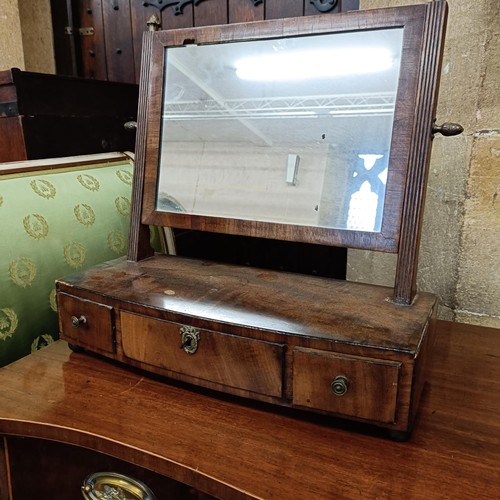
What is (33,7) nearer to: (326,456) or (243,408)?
(243,408)

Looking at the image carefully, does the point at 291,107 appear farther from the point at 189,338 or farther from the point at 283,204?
the point at 189,338

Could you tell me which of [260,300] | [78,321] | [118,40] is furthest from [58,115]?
[260,300]

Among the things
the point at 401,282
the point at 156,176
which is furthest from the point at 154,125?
the point at 401,282

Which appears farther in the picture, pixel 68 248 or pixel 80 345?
pixel 68 248

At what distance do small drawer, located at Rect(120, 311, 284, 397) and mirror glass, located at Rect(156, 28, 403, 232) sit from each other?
0.26 meters

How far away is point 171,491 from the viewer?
0.66 m

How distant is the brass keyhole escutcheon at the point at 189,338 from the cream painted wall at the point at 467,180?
0.58 m

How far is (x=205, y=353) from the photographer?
28.5 inches

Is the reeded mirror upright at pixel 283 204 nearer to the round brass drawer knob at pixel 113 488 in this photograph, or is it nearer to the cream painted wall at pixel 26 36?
the round brass drawer knob at pixel 113 488

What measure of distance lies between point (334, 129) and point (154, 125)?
37cm

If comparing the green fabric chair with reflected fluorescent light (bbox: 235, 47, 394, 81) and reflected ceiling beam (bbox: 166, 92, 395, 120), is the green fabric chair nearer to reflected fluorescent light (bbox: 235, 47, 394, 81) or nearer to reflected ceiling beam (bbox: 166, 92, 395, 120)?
reflected ceiling beam (bbox: 166, 92, 395, 120)

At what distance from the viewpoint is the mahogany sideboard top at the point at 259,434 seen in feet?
1.87

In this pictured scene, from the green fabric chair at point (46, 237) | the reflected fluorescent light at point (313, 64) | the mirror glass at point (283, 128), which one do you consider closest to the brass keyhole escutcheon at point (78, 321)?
the green fabric chair at point (46, 237)

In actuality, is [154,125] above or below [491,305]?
above
